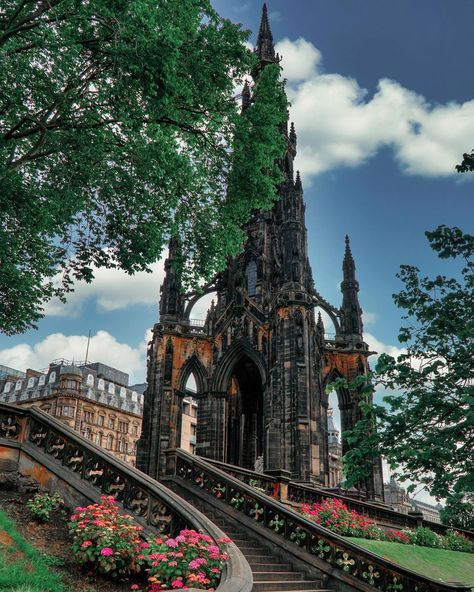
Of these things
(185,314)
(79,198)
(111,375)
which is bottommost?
(79,198)

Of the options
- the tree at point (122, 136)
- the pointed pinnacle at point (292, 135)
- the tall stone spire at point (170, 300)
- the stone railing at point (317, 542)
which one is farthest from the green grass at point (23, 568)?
the pointed pinnacle at point (292, 135)

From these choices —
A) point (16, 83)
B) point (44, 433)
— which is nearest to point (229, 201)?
point (16, 83)

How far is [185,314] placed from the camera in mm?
35312

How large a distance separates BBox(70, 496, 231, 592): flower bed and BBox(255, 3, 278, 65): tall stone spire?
1686 inches

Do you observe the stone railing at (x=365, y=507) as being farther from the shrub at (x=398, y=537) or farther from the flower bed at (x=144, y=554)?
the flower bed at (x=144, y=554)

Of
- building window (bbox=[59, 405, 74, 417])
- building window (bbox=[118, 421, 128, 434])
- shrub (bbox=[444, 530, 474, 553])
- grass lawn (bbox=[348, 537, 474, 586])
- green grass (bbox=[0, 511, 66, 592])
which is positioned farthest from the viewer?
building window (bbox=[118, 421, 128, 434])

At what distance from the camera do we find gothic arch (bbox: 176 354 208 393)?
33.2m

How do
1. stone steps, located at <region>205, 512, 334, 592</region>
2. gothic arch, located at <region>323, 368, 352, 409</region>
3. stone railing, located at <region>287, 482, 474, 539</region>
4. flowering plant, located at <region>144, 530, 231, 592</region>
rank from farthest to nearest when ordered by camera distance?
1. gothic arch, located at <region>323, 368, 352, 409</region>
2. stone railing, located at <region>287, 482, 474, 539</region>
3. stone steps, located at <region>205, 512, 334, 592</region>
4. flowering plant, located at <region>144, 530, 231, 592</region>

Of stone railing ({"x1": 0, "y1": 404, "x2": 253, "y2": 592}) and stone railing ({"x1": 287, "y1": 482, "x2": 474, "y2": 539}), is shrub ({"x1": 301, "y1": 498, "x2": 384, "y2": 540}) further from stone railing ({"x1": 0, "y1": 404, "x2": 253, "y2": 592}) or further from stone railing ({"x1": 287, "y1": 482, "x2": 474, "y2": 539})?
stone railing ({"x1": 0, "y1": 404, "x2": 253, "y2": 592})

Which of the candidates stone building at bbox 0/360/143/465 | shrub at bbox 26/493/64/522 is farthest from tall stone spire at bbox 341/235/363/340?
stone building at bbox 0/360/143/465

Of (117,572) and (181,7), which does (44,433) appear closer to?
(117,572)

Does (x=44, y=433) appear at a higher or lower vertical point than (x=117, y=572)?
higher

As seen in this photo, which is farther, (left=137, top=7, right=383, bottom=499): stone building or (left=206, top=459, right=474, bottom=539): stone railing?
(left=137, top=7, right=383, bottom=499): stone building

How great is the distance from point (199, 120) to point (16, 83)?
4.82m
